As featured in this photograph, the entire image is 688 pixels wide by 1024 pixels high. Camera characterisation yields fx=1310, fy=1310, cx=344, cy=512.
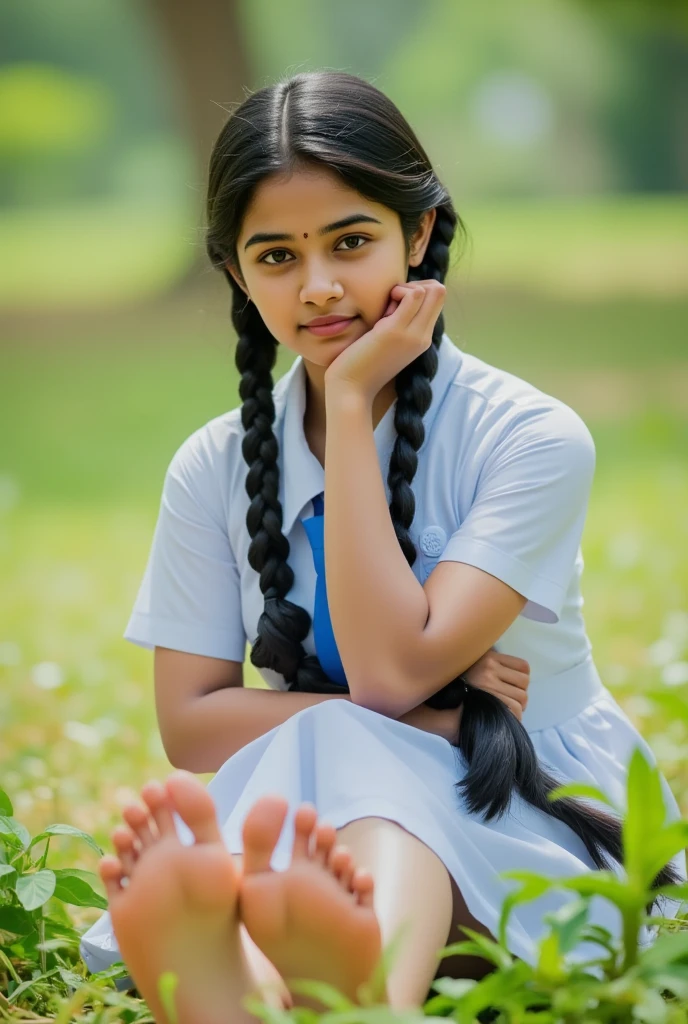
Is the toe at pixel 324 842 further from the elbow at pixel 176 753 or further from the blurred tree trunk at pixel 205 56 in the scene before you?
the blurred tree trunk at pixel 205 56

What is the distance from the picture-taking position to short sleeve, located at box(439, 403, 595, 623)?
197 cm

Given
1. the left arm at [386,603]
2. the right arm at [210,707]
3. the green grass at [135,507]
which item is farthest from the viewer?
the green grass at [135,507]

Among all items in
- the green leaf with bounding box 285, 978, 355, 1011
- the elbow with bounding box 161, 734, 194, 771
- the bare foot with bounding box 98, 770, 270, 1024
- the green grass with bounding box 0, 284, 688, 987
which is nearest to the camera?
the green leaf with bounding box 285, 978, 355, 1011

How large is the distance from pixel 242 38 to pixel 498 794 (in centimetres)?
906

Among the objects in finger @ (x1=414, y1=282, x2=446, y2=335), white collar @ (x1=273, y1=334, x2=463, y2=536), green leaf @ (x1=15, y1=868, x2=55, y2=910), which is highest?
finger @ (x1=414, y1=282, x2=446, y2=335)

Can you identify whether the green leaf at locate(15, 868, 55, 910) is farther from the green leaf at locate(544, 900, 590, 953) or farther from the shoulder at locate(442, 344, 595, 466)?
the shoulder at locate(442, 344, 595, 466)

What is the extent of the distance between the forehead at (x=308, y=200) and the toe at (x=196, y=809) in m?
0.92

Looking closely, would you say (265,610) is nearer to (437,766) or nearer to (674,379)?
(437,766)

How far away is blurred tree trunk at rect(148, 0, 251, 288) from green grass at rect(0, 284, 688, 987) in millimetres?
1262

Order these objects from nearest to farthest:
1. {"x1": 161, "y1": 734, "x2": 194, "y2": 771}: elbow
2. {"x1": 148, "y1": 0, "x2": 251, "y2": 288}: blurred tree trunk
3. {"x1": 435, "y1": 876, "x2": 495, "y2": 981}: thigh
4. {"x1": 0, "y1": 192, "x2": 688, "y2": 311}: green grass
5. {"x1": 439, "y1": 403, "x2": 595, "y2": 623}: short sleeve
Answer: {"x1": 435, "y1": 876, "x2": 495, "y2": 981}: thigh < {"x1": 439, "y1": 403, "x2": 595, "y2": 623}: short sleeve < {"x1": 161, "y1": 734, "x2": 194, "y2": 771}: elbow < {"x1": 148, "y1": 0, "x2": 251, "y2": 288}: blurred tree trunk < {"x1": 0, "y1": 192, "x2": 688, "y2": 311}: green grass

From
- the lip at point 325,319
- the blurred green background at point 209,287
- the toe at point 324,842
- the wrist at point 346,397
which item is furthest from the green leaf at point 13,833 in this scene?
the lip at point 325,319

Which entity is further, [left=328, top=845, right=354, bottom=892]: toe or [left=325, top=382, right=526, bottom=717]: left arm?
[left=325, top=382, right=526, bottom=717]: left arm

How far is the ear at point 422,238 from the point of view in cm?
222

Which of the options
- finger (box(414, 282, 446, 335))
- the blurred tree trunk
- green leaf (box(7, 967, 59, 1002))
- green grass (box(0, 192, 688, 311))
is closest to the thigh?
green leaf (box(7, 967, 59, 1002))
